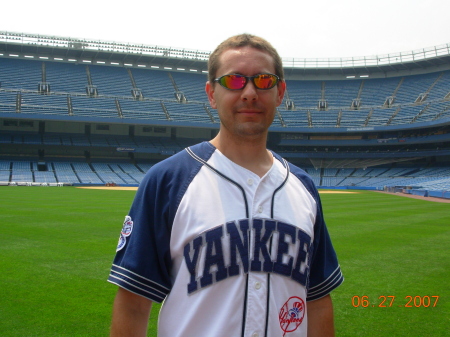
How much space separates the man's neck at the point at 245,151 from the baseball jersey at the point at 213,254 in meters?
0.10

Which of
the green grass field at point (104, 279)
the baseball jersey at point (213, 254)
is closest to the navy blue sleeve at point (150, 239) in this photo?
the baseball jersey at point (213, 254)

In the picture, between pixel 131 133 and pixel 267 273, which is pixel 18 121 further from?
pixel 267 273

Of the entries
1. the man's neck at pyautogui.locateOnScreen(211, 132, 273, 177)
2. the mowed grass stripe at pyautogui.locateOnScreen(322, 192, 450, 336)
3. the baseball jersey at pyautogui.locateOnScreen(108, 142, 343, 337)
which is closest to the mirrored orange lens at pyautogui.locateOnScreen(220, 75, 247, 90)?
the man's neck at pyautogui.locateOnScreen(211, 132, 273, 177)

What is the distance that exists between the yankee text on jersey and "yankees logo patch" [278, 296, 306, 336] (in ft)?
0.35

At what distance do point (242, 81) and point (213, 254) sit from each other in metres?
0.95

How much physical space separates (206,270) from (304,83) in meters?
71.2

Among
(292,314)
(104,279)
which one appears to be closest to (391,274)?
(104,279)

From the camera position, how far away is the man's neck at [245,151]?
2395 mm

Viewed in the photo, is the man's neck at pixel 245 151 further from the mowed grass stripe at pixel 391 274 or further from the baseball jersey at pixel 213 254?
the mowed grass stripe at pixel 391 274

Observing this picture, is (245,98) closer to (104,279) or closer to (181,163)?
(181,163)

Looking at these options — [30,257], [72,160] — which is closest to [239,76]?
[30,257]
